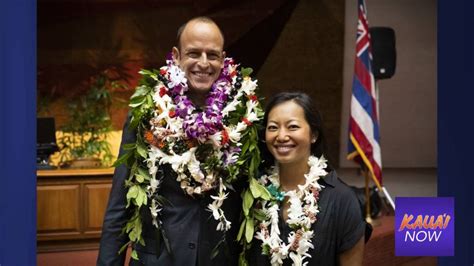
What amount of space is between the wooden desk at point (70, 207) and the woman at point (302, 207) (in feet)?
14.1

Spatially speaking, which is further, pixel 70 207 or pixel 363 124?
pixel 70 207

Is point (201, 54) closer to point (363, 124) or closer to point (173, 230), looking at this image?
point (173, 230)

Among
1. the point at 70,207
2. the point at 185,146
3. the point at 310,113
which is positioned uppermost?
the point at 310,113

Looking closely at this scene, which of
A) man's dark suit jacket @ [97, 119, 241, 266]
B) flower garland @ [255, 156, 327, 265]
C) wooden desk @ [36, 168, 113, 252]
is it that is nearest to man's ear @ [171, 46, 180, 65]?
man's dark suit jacket @ [97, 119, 241, 266]

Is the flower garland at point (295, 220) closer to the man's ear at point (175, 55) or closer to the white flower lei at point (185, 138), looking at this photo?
the white flower lei at point (185, 138)

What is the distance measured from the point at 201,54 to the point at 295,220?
2.23 ft

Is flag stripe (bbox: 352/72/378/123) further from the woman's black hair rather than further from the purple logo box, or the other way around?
the woman's black hair

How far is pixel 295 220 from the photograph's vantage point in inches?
108

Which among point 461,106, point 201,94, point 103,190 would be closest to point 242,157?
point 201,94

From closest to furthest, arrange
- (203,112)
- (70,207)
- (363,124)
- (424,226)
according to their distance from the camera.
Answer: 1. (203,112)
2. (424,226)
3. (363,124)
4. (70,207)

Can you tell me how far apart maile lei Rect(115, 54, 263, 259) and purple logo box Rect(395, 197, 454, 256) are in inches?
54.5

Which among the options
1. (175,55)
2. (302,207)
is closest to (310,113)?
(302,207)

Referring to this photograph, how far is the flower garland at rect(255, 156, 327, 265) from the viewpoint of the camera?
273cm

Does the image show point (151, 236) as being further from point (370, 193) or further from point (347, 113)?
point (347, 113)
